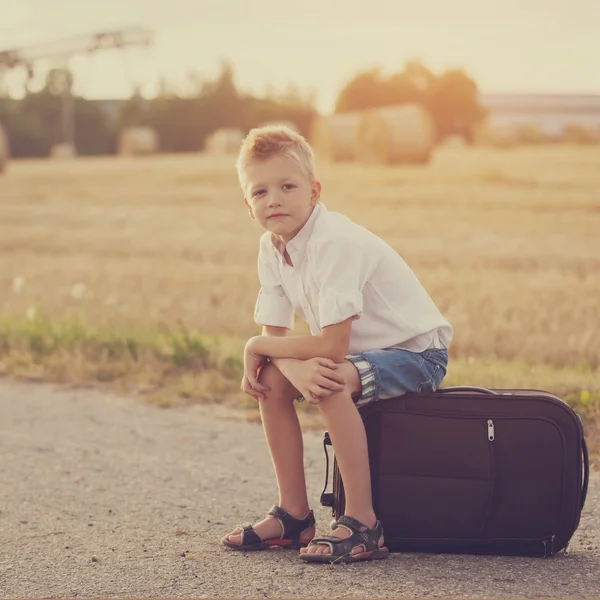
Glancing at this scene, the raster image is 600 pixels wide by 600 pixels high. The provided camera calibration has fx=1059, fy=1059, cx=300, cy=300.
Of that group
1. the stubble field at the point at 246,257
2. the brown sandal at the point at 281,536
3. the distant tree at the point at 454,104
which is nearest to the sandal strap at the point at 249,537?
the brown sandal at the point at 281,536

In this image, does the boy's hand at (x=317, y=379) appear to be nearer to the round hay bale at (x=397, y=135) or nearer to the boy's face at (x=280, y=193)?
the boy's face at (x=280, y=193)

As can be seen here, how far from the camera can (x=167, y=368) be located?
187 inches

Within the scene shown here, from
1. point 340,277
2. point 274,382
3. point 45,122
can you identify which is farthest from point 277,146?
point 45,122

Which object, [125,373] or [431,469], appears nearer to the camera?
[431,469]

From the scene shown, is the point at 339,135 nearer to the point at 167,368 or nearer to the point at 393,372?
the point at 167,368

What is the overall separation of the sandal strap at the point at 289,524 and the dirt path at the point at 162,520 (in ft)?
0.18

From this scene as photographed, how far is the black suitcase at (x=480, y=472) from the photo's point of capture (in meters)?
2.45

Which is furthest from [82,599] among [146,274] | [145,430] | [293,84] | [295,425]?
[293,84]

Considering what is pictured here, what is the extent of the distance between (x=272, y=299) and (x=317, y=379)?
319 millimetres

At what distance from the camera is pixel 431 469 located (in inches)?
97.3

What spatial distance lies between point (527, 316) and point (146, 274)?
307 cm

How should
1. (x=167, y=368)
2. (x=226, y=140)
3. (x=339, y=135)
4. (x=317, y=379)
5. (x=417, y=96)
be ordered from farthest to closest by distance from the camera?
(x=226, y=140) → (x=339, y=135) → (x=417, y=96) → (x=167, y=368) → (x=317, y=379)

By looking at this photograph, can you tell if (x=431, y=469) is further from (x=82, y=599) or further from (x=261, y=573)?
(x=82, y=599)

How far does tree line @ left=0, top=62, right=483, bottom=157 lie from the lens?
12703mm
